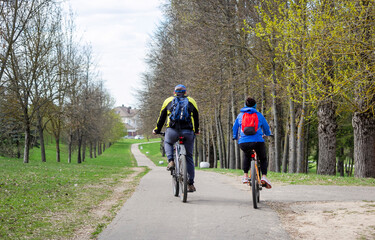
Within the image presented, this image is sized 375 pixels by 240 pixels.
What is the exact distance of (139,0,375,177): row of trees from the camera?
1145 cm

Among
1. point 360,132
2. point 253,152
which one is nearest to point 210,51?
point 360,132

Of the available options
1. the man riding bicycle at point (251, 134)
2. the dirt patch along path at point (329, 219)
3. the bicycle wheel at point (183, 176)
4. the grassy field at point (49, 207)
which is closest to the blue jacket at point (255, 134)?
the man riding bicycle at point (251, 134)

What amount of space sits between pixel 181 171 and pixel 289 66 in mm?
8403

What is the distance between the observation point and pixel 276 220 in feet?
21.0

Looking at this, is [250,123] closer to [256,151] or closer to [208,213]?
[256,151]

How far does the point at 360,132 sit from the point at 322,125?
77.8 inches

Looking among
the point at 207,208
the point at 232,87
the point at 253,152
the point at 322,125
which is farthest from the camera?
the point at 232,87

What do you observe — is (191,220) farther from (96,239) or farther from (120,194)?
(120,194)

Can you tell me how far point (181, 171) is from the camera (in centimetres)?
807

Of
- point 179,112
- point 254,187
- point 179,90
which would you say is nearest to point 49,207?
point 179,112

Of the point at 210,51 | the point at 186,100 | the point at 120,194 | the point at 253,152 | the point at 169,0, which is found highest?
the point at 169,0

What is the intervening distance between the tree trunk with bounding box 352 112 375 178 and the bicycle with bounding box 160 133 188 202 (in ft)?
30.2

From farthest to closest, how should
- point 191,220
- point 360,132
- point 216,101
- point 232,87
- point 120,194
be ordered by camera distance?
point 216,101 → point 232,87 → point 360,132 → point 120,194 → point 191,220

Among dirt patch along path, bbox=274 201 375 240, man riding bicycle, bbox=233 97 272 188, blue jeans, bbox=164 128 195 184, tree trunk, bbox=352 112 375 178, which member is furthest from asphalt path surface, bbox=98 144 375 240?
tree trunk, bbox=352 112 375 178
